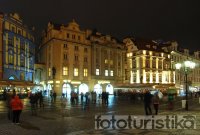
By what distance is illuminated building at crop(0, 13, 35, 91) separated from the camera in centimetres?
5675

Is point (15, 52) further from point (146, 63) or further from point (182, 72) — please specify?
point (182, 72)

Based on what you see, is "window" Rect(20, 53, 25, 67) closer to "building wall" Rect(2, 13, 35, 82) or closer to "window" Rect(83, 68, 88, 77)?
"building wall" Rect(2, 13, 35, 82)

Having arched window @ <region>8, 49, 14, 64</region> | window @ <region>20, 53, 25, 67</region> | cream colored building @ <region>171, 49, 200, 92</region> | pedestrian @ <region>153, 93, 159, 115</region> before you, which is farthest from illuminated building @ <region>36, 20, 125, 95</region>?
pedestrian @ <region>153, 93, 159, 115</region>

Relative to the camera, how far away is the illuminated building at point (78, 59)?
66375 mm

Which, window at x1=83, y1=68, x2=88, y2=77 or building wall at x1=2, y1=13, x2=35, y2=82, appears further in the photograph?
window at x1=83, y1=68, x2=88, y2=77

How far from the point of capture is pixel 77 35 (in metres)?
69.9

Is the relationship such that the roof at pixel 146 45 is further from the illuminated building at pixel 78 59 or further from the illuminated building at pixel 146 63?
the illuminated building at pixel 78 59

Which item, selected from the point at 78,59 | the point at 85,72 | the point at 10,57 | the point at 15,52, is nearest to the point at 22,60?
the point at 15,52

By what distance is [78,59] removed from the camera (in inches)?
Answer: 2758

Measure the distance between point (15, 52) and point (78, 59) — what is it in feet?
47.8

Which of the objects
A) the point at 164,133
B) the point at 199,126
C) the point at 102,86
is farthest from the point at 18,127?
the point at 102,86

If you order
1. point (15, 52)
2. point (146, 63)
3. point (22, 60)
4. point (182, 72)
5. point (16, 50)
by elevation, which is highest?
point (16, 50)

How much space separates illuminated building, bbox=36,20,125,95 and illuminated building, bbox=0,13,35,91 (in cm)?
453

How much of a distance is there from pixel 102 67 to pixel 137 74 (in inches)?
652
